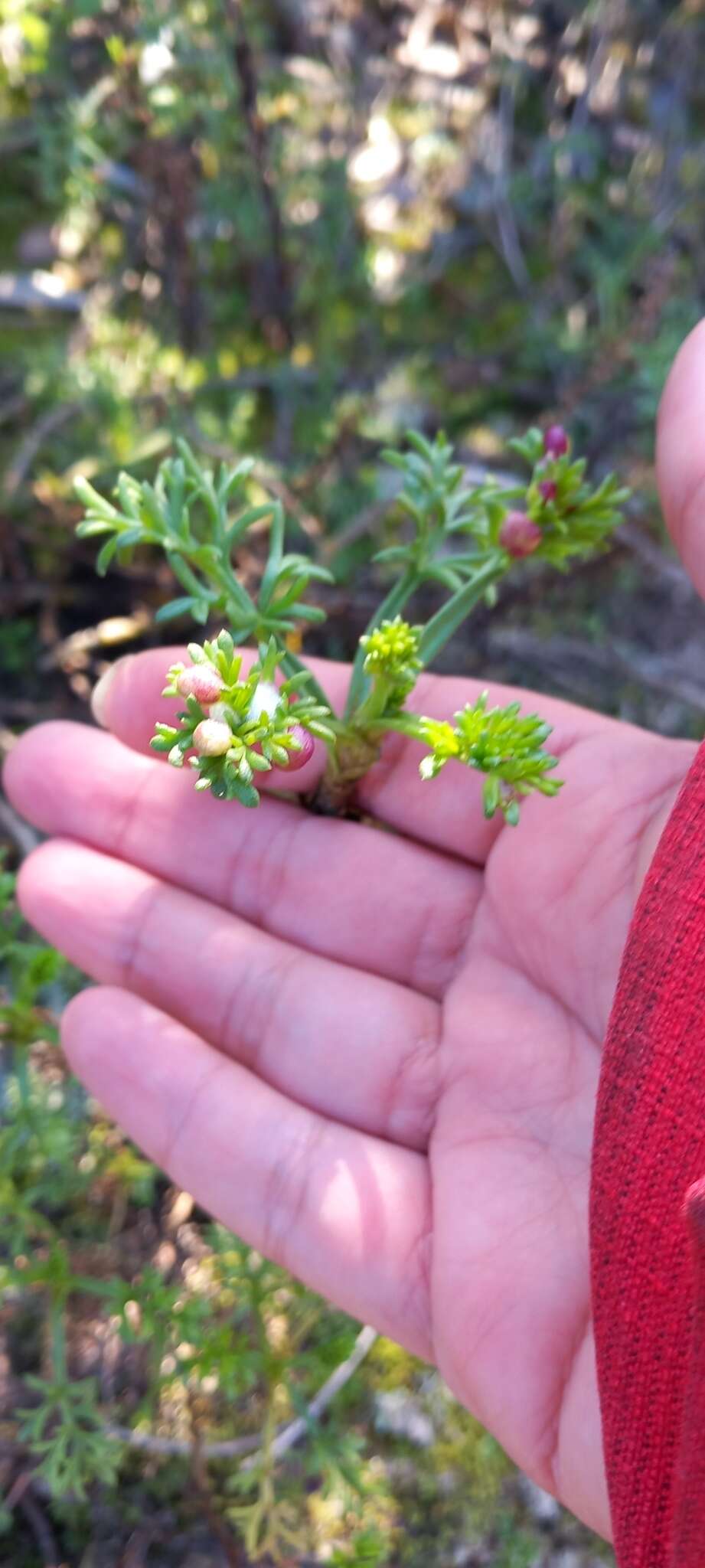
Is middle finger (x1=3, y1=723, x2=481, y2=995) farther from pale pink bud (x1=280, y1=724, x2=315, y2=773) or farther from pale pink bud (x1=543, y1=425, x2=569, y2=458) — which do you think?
pale pink bud (x1=543, y1=425, x2=569, y2=458)

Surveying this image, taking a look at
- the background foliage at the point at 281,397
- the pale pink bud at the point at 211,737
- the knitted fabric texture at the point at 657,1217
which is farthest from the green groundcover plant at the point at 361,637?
the background foliage at the point at 281,397

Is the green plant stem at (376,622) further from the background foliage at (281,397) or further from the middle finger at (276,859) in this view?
the background foliage at (281,397)

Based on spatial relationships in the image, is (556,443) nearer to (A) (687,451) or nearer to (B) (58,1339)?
(A) (687,451)

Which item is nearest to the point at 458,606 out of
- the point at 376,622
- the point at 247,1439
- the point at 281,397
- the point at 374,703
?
the point at 376,622

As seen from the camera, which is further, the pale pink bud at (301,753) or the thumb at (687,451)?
the thumb at (687,451)

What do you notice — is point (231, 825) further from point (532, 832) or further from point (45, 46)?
point (45, 46)

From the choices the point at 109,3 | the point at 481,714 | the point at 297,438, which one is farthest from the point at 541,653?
the point at 109,3
